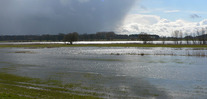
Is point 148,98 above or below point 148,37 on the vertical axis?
below

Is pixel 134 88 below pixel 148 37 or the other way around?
below

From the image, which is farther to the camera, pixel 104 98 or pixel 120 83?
pixel 120 83

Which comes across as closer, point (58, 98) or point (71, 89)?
point (58, 98)

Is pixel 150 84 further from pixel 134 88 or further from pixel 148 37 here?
pixel 148 37

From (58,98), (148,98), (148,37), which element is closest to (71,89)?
(58,98)

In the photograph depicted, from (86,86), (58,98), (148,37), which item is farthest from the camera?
(148,37)

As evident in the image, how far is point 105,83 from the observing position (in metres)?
19.4

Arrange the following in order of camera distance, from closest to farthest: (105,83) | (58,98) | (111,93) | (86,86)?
(58,98) < (111,93) < (86,86) < (105,83)

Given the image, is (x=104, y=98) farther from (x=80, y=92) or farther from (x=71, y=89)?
(x=71, y=89)

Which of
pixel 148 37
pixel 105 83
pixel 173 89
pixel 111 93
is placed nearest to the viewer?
pixel 111 93

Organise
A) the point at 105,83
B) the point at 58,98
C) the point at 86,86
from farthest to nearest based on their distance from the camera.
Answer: the point at 105,83 → the point at 86,86 → the point at 58,98

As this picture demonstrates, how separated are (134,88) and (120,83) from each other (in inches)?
97.0

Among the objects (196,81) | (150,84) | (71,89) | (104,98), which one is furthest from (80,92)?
(196,81)

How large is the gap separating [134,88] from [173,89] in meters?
A: 3.21
